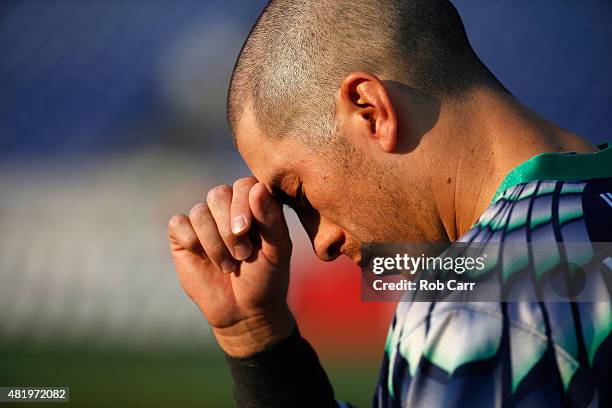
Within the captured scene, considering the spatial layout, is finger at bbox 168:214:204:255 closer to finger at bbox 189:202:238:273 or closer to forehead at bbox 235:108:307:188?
finger at bbox 189:202:238:273

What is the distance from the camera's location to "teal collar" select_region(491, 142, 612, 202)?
4.25 ft

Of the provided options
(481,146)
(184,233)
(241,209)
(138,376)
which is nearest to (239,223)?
(241,209)

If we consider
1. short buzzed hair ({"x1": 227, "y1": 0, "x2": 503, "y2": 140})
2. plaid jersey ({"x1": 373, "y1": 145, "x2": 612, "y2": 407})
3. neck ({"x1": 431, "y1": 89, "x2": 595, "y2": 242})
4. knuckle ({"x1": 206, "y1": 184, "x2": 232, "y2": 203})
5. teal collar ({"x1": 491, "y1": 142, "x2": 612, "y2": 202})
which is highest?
short buzzed hair ({"x1": 227, "y1": 0, "x2": 503, "y2": 140})

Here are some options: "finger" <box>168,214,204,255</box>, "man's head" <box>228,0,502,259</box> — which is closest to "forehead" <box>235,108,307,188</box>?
"man's head" <box>228,0,502,259</box>

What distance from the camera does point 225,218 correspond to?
1.92 m

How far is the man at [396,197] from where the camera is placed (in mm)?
1040

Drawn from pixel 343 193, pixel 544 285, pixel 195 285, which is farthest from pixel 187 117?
pixel 544 285

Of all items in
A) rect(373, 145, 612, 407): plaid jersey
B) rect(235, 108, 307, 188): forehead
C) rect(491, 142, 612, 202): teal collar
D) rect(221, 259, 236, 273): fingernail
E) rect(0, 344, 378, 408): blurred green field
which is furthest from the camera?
rect(0, 344, 378, 408): blurred green field

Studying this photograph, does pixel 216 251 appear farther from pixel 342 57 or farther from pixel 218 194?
pixel 342 57

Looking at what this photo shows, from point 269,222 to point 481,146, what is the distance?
25.2 inches

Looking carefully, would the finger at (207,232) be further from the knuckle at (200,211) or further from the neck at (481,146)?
the neck at (481,146)

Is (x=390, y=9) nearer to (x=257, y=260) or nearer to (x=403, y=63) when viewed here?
(x=403, y=63)

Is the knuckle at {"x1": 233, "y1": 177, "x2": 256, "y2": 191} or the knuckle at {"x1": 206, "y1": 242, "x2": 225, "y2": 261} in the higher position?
the knuckle at {"x1": 233, "y1": 177, "x2": 256, "y2": 191}

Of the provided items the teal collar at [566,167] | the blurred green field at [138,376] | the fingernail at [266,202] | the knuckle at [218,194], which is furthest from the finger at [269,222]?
the blurred green field at [138,376]
